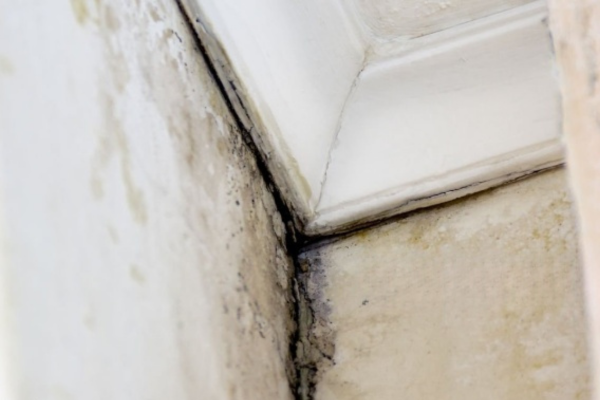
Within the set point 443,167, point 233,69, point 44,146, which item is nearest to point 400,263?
point 443,167

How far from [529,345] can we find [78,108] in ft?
1.08

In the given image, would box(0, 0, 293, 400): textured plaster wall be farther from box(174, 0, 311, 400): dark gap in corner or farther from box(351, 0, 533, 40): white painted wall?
box(351, 0, 533, 40): white painted wall

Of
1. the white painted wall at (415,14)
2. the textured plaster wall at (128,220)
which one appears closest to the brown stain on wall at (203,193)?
the textured plaster wall at (128,220)

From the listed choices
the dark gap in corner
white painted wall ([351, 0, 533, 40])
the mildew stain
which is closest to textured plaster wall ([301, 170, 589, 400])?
the dark gap in corner

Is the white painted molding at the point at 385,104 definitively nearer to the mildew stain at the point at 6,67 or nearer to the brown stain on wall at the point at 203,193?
the brown stain on wall at the point at 203,193

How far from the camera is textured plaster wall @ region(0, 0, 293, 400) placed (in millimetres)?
300

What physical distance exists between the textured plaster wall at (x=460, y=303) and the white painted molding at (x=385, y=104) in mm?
22

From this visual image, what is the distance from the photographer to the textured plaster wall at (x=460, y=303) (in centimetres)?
47

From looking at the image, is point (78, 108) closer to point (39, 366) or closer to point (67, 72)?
point (67, 72)

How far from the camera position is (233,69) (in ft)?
1.64

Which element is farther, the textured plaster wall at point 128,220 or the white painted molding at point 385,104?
the white painted molding at point 385,104

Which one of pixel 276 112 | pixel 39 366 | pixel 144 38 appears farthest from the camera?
pixel 276 112

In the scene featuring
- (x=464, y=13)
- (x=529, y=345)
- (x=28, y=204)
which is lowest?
(x=529, y=345)

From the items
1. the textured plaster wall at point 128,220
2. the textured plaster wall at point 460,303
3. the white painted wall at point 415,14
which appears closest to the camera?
the textured plaster wall at point 128,220
